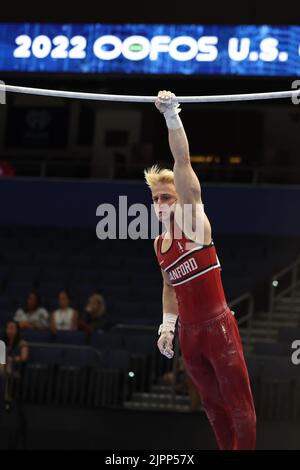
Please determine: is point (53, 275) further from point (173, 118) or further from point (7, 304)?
point (173, 118)

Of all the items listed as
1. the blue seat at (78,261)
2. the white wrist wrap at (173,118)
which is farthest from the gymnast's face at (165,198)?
the blue seat at (78,261)

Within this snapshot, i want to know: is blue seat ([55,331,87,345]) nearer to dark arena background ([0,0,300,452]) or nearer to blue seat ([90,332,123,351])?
dark arena background ([0,0,300,452])

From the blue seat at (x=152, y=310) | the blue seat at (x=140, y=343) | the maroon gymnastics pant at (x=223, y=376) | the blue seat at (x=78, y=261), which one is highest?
the blue seat at (x=78, y=261)

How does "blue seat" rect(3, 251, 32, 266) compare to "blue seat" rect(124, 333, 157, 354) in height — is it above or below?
above

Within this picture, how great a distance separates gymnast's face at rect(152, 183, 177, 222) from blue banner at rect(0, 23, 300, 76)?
10.3 metres

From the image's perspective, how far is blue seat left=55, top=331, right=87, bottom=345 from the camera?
580 inches

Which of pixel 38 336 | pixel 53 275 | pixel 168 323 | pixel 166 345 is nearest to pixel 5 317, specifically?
pixel 38 336

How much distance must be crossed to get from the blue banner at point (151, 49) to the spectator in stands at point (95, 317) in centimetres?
446

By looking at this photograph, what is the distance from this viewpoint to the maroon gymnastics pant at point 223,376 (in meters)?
6.32

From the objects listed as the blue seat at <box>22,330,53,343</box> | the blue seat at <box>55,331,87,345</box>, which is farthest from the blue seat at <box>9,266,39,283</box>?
the blue seat at <box>55,331,87,345</box>

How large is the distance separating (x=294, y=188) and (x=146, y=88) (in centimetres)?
359

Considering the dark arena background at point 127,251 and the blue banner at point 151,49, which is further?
the blue banner at point 151,49

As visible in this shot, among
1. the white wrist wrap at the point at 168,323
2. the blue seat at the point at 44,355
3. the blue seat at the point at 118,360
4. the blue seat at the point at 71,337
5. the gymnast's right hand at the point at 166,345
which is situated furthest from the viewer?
the blue seat at the point at 71,337

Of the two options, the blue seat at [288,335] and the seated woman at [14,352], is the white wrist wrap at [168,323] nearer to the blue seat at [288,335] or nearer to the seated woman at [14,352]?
the seated woman at [14,352]
